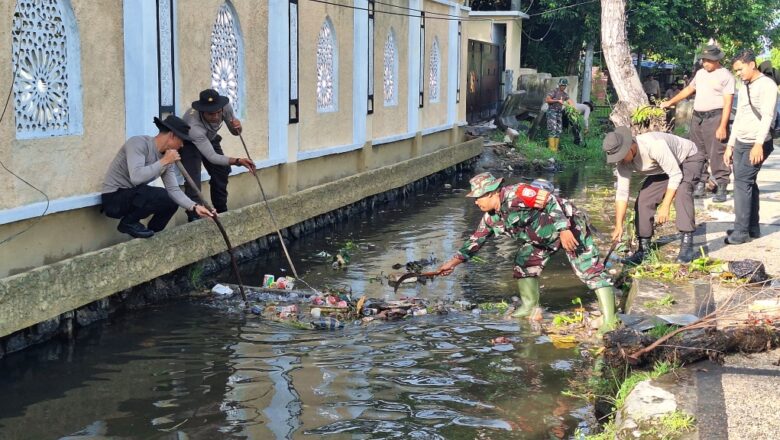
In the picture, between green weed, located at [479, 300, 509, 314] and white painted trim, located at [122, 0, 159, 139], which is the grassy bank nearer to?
green weed, located at [479, 300, 509, 314]

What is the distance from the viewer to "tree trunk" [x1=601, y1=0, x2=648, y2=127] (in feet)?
46.4

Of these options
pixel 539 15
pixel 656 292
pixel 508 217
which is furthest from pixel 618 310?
pixel 539 15

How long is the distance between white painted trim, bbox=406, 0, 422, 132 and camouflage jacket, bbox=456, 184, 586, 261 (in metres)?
10.7

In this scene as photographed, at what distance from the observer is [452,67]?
21.5 meters

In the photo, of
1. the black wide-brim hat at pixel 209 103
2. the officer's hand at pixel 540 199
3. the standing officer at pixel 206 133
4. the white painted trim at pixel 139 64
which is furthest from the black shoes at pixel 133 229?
the officer's hand at pixel 540 199

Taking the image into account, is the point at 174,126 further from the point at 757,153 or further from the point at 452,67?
the point at 452,67

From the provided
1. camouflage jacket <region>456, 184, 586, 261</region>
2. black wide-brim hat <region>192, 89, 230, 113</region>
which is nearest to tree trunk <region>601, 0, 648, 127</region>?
black wide-brim hat <region>192, 89, 230, 113</region>

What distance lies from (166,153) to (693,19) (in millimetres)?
26204

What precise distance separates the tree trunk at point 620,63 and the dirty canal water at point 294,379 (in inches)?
218

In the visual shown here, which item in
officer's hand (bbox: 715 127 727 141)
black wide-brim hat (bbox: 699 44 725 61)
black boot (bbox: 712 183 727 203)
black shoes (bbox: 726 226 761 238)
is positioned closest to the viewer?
black shoes (bbox: 726 226 761 238)

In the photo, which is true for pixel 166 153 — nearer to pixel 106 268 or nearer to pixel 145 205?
pixel 145 205

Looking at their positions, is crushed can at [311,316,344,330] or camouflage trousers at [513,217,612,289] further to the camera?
crushed can at [311,316,344,330]

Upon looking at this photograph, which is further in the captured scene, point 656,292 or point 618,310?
point 618,310

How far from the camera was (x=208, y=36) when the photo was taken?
10227 mm
